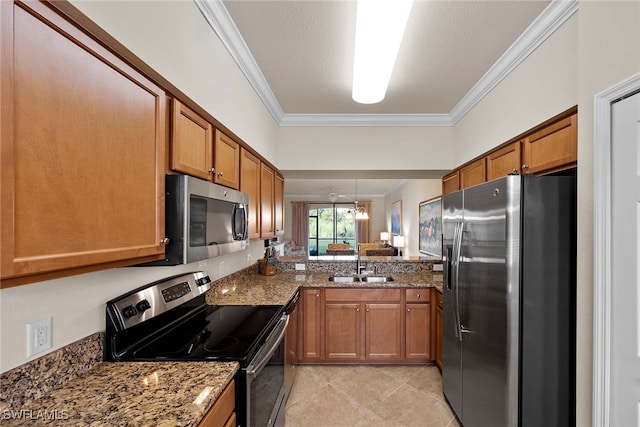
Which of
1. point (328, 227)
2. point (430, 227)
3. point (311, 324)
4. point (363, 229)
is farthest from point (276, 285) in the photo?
point (363, 229)

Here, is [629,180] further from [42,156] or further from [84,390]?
[84,390]

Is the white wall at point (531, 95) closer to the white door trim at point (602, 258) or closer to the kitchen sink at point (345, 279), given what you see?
the white door trim at point (602, 258)

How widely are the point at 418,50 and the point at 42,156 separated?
7.23ft

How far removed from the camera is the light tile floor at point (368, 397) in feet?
7.41

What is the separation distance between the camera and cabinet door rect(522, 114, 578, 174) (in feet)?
5.44

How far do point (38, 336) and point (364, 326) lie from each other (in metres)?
2.61

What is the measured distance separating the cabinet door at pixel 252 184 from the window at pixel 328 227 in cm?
823

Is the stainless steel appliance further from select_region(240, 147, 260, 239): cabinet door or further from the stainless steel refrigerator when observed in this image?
the stainless steel refrigerator

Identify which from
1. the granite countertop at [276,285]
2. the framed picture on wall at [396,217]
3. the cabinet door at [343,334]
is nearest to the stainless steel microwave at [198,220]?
the granite countertop at [276,285]

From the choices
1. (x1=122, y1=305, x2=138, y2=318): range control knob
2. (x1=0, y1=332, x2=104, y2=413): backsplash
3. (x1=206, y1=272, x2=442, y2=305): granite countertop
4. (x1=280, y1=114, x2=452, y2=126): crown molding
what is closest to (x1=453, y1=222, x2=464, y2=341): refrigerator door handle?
(x1=206, y1=272, x2=442, y2=305): granite countertop

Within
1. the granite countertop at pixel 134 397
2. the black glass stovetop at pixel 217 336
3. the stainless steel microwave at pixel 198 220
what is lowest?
the black glass stovetop at pixel 217 336

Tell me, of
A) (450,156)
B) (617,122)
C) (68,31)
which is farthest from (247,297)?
(450,156)

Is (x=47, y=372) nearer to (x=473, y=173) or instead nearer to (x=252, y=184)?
(x=252, y=184)

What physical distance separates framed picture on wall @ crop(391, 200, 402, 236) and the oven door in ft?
22.2
